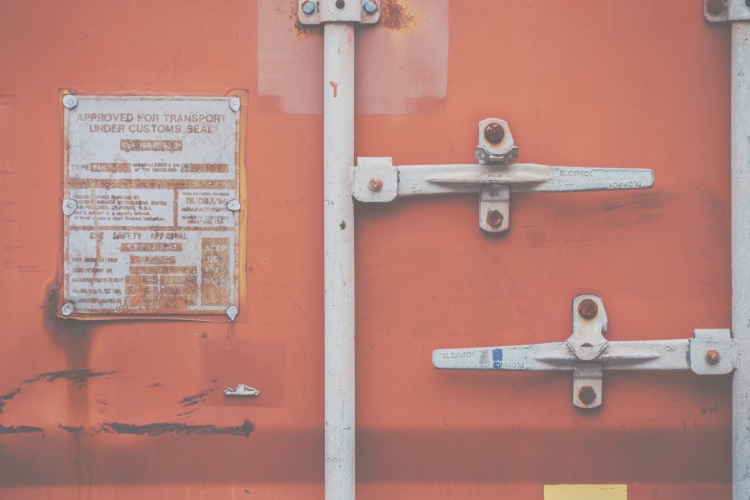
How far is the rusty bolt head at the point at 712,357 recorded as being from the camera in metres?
1.38

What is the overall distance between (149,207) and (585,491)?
1100 mm

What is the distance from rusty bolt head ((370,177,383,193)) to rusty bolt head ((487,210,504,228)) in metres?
0.24

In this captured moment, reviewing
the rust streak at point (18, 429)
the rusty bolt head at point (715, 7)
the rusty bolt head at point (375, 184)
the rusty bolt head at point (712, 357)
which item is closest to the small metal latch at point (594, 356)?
the rusty bolt head at point (712, 357)

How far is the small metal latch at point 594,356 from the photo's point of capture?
4.54 ft

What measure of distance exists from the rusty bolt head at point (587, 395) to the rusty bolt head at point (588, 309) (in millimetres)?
149

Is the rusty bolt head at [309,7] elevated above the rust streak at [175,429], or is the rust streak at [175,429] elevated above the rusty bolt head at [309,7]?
the rusty bolt head at [309,7]

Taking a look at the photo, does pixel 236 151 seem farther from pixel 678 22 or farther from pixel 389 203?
pixel 678 22

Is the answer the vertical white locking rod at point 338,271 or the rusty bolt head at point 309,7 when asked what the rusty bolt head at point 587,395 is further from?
the rusty bolt head at point 309,7

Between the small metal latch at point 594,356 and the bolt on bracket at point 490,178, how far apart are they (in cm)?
26

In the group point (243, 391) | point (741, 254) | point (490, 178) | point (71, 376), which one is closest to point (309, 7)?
point (490, 178)

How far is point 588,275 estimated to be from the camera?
4.69ft

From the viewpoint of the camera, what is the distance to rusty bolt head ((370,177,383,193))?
1.38m

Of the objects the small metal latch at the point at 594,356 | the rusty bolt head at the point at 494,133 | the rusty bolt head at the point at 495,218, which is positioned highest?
the rusty bolt head at the point at 494,133

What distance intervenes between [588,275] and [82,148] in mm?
1102
